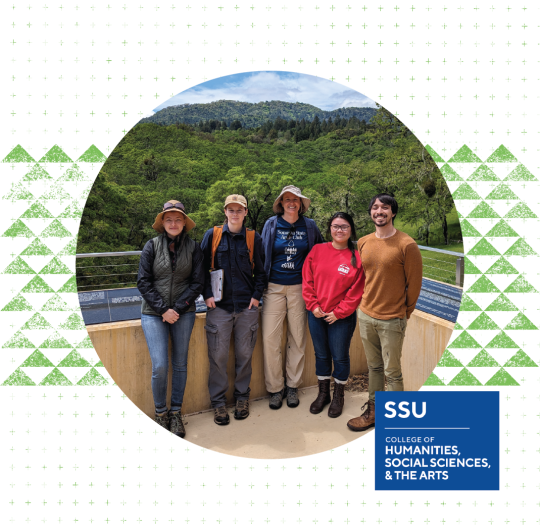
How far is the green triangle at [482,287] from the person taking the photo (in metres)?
2.88

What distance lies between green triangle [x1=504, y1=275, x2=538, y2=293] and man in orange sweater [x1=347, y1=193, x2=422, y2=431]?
0.60 m

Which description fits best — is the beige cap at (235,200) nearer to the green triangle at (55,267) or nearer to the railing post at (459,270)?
the green triangle at (55,267)

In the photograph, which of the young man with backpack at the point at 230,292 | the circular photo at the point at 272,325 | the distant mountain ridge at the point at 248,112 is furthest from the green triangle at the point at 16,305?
the distant mountain ridge at the point at 248,112

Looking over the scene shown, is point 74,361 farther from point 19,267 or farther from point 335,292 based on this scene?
point 335,292

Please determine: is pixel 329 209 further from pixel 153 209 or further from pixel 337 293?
pixel 337 293

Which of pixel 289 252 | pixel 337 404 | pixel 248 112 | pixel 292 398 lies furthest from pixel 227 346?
pixel 248 112

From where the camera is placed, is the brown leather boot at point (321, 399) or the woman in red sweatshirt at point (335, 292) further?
the brown leather boot at point (321, 399)

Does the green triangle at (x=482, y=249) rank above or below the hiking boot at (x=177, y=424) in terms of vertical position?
above

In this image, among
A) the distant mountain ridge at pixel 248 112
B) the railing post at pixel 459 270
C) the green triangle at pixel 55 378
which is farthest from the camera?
the distant mountain ridge at pixel 248 112

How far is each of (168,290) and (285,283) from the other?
976 mm

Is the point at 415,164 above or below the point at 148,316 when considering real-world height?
above

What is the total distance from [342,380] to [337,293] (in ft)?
2.54

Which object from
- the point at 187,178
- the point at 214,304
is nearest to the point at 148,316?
the point at 214,304

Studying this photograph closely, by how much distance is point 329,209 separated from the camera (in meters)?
36.8
